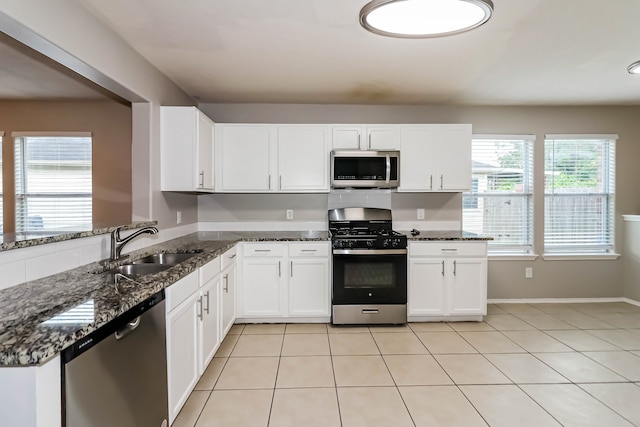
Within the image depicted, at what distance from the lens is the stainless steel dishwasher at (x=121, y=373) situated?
44.7 inches

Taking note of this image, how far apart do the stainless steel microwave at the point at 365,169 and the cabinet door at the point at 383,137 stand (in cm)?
20

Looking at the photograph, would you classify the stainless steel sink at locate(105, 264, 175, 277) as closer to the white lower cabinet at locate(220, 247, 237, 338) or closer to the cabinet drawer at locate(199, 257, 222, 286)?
the cabinet drawer at locate(199, 257, 222, 286)

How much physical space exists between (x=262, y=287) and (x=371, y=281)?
1.08 metres

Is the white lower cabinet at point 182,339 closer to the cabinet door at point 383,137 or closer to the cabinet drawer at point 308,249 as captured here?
the cabinet drawer at point 308,249

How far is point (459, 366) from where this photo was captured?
270 cm

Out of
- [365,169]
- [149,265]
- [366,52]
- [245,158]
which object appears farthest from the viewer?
[245,158]

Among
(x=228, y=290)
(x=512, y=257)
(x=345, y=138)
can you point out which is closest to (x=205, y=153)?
(x=228, y=290)

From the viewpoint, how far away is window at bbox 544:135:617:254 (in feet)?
14.4

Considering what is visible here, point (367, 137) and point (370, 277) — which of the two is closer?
point (370, 277)

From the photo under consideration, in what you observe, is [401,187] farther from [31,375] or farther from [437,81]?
[31,375]

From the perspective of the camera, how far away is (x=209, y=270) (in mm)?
2551

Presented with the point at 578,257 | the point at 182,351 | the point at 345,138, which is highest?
the point at 345,138

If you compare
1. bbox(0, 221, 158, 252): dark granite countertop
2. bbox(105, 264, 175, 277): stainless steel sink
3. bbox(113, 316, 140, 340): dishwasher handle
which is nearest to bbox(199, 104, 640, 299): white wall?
bbox(105, 264, 175, 277): stainless steel sink

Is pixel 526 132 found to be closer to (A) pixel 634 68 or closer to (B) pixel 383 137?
(A) pixel 634 68
